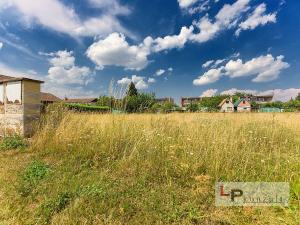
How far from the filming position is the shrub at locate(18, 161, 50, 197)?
2968 millimetres

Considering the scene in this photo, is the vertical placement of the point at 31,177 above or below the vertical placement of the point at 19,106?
below

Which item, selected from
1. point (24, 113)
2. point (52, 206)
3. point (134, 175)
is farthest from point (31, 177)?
point (24, 113)

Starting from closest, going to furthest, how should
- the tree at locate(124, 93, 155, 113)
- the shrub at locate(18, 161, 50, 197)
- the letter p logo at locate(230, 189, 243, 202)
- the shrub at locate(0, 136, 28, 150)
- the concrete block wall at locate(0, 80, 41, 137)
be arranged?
the letter p logo at locate(230, 189, 243, 202), the shrub at locate(18, 161, 50, 197), the tree at locate(124, 93, 155, 113), the shrub at locate(0, 136, 28, 150), the concrete block wall at locate(0, 80, 41, 137)

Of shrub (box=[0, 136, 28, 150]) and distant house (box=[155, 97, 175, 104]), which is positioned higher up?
distant house (box=[155, 97, 175, 104])

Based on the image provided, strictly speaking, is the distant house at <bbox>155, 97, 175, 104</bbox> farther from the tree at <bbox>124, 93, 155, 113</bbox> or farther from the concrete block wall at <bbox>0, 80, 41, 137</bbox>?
the concrete block wall at <bbox>0, 80, 41, 137</bbox>

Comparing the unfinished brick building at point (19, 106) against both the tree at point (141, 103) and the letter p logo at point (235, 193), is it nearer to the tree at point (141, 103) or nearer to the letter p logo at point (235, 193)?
the tree at point (141, 103)

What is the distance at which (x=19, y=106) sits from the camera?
654 cm

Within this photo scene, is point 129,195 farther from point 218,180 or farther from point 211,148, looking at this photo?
point 211,148

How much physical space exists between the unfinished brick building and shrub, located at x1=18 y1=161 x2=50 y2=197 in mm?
3115

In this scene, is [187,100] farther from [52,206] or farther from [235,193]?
[52,206]

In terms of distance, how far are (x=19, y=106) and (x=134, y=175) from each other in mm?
5030

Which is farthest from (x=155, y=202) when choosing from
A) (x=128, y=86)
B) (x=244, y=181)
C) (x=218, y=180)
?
(x=128, y=86)

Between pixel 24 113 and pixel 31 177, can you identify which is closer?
pixel 31 177

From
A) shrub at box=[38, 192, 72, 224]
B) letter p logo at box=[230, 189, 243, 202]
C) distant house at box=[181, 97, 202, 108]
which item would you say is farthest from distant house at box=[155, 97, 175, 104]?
distant house at box=[181, 97, 202, 108]
